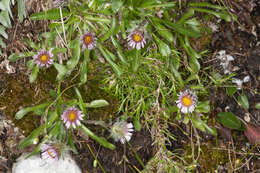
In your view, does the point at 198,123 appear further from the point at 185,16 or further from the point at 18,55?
the point at 18,55

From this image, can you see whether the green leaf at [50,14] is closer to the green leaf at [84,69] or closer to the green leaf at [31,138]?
the green leaf at [84,69]

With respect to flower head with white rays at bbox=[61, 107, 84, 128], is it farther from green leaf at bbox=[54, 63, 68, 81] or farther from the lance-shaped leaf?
green leaf at bbox=[54, 63, 68, 81]

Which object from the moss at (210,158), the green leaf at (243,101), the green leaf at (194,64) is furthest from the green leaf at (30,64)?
the green leaf at (243,101)

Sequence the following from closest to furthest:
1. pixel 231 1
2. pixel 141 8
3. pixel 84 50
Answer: pixel 141 8 < pixel 84 50 < pixel 231 1

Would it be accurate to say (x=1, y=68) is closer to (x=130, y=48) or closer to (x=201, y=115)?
(x=130, y=48)

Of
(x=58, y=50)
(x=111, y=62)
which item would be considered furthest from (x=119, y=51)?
Answer: (x=58, y=50)

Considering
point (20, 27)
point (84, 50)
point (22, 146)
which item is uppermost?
point (20, 27)

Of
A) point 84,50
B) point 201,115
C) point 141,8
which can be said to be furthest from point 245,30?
point 84,50
